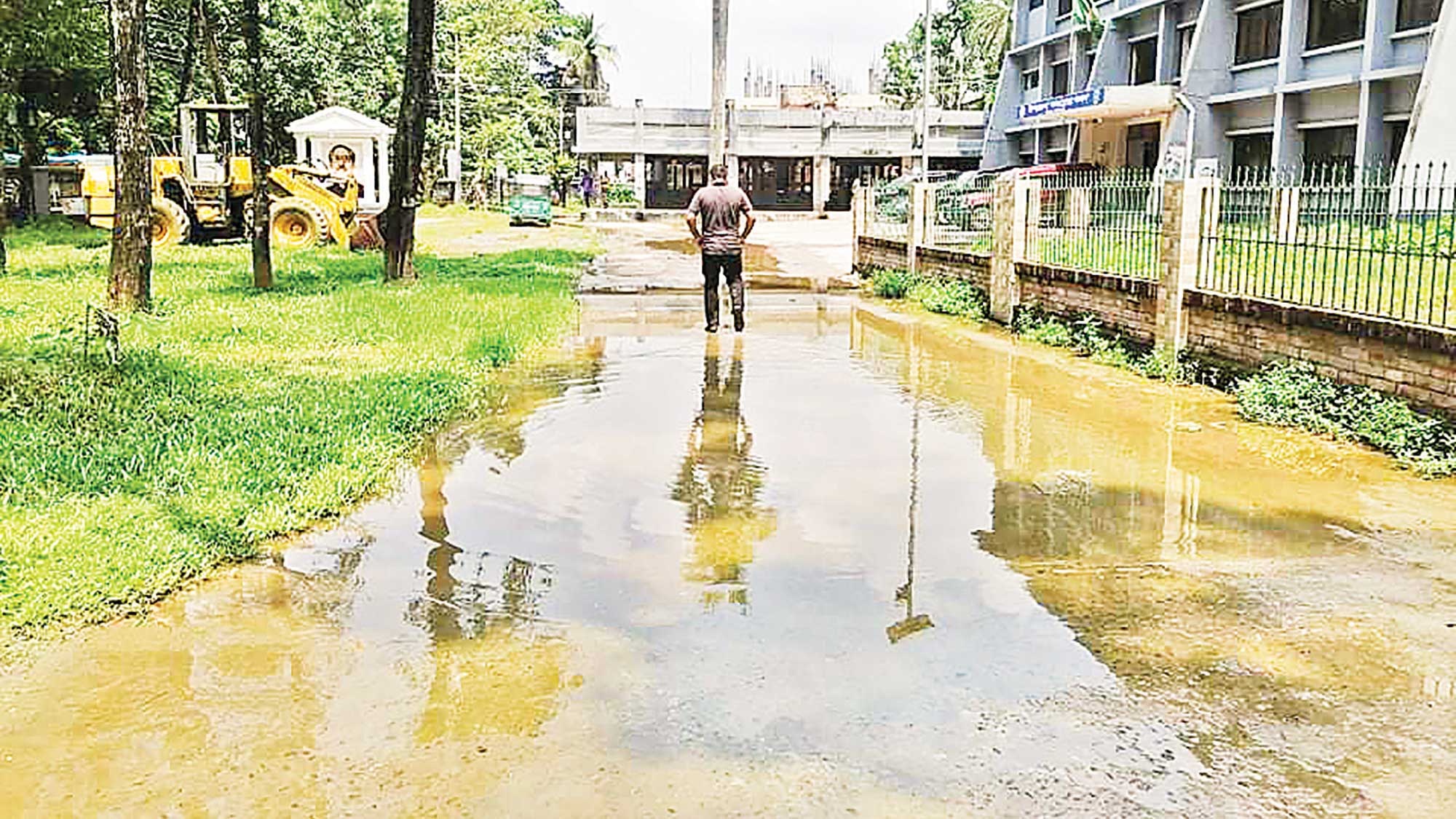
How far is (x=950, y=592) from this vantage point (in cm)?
566

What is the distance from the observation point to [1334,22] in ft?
96.5

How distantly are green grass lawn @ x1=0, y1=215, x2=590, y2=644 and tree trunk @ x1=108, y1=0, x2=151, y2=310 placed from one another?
0.53 metres

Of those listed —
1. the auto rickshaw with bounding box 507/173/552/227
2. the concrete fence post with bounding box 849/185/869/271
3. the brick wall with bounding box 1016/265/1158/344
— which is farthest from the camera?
the auto rickshaw with bounding box 507/173/552/227

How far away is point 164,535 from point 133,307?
9.24 meters

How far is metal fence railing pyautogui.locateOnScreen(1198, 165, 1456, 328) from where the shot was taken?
8.81 meters

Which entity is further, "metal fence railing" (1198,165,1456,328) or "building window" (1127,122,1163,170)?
"building window" (1127,122,1163,170)

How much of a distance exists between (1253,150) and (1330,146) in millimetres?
4137

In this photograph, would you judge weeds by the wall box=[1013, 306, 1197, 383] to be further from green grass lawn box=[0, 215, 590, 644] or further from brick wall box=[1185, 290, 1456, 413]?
green grass lawn box=[0, 215, 590, 644]

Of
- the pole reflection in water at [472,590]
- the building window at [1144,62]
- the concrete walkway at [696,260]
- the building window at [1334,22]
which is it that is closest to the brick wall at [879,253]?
the concrete walkway at [696,260]

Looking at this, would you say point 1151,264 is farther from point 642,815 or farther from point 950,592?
point 642,815

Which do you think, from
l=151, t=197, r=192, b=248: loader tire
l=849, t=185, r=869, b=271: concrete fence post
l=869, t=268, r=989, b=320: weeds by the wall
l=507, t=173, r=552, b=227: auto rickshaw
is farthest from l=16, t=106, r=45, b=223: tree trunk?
l=869, t=268, r=989, b=320: weeds by the wall

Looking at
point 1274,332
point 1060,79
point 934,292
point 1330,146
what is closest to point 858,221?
point 934,292

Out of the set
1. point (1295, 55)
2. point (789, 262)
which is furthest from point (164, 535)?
point (1295, 55)

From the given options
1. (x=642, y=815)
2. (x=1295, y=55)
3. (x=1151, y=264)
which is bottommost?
(x=642, y=815)
